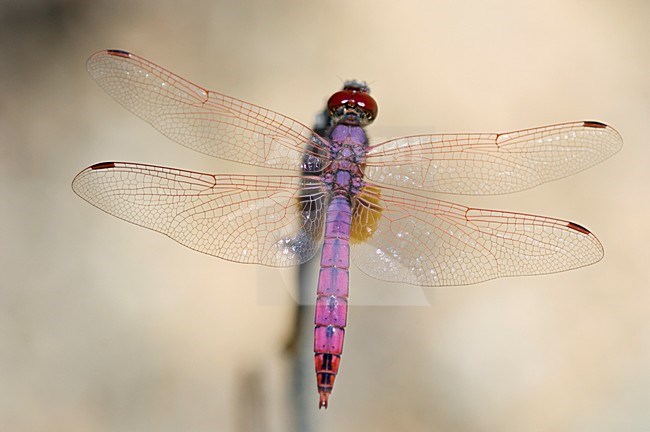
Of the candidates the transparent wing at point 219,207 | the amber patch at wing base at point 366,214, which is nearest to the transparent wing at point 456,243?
the amber patch at wing base at point 366,214

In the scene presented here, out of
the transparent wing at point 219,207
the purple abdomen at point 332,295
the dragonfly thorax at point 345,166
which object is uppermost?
the dragonfly thorax at point 345,166

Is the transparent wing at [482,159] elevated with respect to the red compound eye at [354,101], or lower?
lower

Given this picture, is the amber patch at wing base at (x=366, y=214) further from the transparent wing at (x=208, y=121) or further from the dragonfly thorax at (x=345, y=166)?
the transparent wing at (x=208, y=121)

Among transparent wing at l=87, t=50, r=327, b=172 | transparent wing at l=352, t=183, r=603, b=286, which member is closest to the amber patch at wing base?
transparent wing at l=352, t=183, r=603, b=286

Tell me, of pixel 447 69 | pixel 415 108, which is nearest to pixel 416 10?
pixel 447 69

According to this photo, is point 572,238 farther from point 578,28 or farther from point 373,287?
point 578,28

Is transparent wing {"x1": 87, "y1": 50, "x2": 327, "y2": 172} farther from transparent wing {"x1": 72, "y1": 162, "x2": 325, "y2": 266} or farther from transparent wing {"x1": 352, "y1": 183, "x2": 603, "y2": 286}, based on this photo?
transparent wing {"x1": 352, "y1": 183, "x2": 603, "y2": 286}

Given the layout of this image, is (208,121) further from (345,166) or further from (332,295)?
(332,295)
